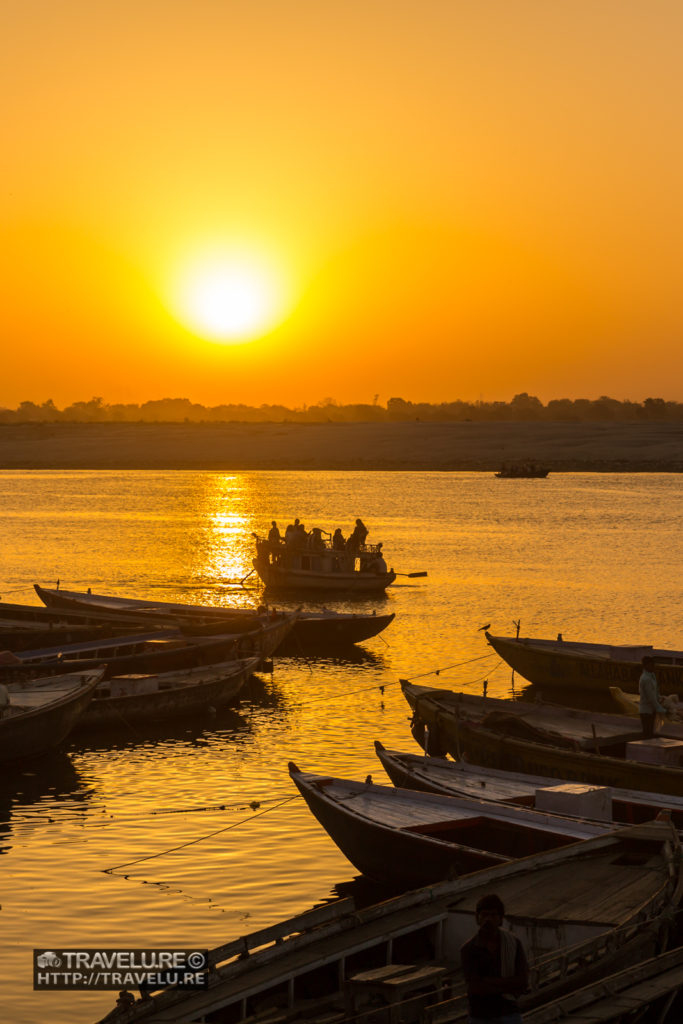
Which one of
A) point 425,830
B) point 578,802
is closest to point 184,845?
point 425,830

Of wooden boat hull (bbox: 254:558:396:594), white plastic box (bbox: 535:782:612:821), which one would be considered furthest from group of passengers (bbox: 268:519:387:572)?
white plastic box (bbox: 535:782:612:821)

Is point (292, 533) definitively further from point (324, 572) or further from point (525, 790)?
point (525, 790)

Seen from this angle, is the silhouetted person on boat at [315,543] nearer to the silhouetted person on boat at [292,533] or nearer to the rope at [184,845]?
the silhouetted person on boat at [292,533]

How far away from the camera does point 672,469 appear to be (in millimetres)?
179875

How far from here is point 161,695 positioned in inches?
995

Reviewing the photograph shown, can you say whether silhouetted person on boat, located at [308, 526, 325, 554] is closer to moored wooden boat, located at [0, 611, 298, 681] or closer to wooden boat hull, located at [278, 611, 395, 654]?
wooden boat hull, located at [278, 611, 395, 654]

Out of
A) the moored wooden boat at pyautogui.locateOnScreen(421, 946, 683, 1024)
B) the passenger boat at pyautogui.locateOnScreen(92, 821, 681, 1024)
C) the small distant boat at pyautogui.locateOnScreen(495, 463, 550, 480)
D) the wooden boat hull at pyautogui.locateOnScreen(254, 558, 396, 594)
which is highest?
the small distant boat at pyautogui.locateOnScreen(495, 463, 550, 480)

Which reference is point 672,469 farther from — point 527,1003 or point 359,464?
point 527,1003

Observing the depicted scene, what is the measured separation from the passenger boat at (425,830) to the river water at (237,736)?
3.24 feet

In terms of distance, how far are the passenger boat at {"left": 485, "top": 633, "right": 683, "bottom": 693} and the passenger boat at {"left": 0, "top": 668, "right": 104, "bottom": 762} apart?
10.9 m

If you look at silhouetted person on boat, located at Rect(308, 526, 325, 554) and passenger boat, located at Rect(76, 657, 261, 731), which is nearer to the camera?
passenger boat, located at Rect(76, 657, 261, 731)

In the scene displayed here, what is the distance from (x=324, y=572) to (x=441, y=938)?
33.9 meters

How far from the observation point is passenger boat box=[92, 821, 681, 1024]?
10523mm

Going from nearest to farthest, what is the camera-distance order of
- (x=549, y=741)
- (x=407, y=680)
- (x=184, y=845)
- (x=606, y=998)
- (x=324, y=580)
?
(x=606, y=998) < (x=184, y=845) < (x=549, y=741) < (x=407, y=680) < (x=324, y=580)
